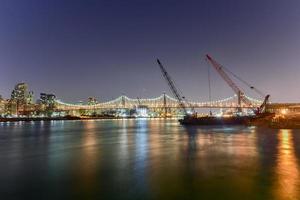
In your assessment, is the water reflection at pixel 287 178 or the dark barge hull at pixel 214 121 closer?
the water reflection at pixel 287 178

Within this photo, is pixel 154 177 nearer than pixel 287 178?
No

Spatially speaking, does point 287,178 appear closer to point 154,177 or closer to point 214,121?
point 154,177

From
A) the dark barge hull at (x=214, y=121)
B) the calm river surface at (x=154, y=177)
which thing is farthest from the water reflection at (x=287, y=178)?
the dark barge hull at (x=214, y=121)

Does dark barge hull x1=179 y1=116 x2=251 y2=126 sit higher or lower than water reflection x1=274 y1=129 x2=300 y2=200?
higher

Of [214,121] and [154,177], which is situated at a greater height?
[214,121]

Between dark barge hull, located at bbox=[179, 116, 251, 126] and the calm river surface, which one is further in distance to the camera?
dark barge hull, located at bbox=[179, 116, 251, 126]

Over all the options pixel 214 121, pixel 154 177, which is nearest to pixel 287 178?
pixel 154 177

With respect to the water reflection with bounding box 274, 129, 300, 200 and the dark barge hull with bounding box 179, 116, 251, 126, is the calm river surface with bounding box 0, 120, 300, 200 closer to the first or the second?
the water reflection with bounding box 274, 129, 300, 200

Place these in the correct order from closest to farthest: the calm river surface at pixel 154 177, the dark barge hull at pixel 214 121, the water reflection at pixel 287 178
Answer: the water reflection at pixel 287 178 → the calm river surface at pixel 154 177 → the dark barge hull at pixel 214 121

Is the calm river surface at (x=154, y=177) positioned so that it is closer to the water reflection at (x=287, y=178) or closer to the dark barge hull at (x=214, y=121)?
the water reflection at (x=287, y=178)

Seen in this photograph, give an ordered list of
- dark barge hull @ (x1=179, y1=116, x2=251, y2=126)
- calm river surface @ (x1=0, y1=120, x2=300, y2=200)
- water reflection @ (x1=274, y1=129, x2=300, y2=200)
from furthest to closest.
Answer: dark barge hull @ (x1=179, y1=116, x2=251, y2=126), calm river surface @ (x1=0, y1=120, x2=300, y2=200), water reflection @ (x1=274, y1=129, x2=300, y2=200)

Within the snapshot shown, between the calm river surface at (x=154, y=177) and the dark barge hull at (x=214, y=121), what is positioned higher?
the dark barge hull at (x=214, y=121)

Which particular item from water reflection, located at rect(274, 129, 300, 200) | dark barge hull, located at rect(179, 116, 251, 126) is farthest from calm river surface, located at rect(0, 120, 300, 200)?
dark barge hull, located at rect(179, 116, 251, 126)

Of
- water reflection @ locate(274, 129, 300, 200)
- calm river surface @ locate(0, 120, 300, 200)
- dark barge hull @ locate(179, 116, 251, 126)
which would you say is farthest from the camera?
dark barge hull @ locate(179, 116, 251, 126)
